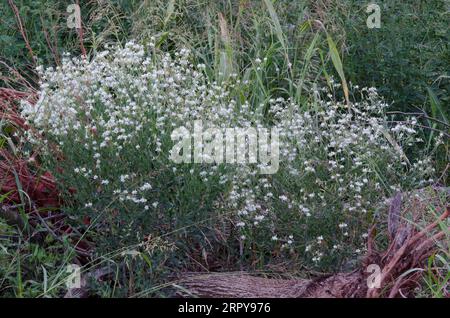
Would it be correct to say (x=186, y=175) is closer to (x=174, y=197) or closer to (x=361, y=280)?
(x=174, y=197)

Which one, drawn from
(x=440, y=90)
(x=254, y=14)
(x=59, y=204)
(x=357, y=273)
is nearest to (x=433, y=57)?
(x=440, y=90)

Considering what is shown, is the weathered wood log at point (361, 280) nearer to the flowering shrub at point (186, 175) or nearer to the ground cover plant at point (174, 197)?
the ground cover plant at point (174, 197)

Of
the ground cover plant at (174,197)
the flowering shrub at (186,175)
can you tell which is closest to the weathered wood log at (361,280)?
the ground cover plant at (174,197)

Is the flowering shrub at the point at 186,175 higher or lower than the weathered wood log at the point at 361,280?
higher

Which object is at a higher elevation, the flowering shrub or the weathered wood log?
the flowering shrub

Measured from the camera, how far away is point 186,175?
4047mm

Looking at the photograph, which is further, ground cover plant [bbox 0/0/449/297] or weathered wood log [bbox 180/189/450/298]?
ground cover plant [bbox 0/0/449/297]

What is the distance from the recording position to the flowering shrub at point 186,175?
4.11m

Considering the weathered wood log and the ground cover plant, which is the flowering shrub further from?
the weathered wood log

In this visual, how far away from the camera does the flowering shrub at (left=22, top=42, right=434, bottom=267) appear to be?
411 cm

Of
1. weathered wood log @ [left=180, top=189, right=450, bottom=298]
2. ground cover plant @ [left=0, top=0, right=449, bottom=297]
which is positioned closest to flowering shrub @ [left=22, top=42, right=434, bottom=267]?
ground cover plant @ [left=0, top=0, right=449, bottom=297]

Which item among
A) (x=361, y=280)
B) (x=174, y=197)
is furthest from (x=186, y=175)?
(x=361, y=280)

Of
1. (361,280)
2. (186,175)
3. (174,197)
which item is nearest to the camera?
(361,280)

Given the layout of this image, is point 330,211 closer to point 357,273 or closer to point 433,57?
point 357,273
